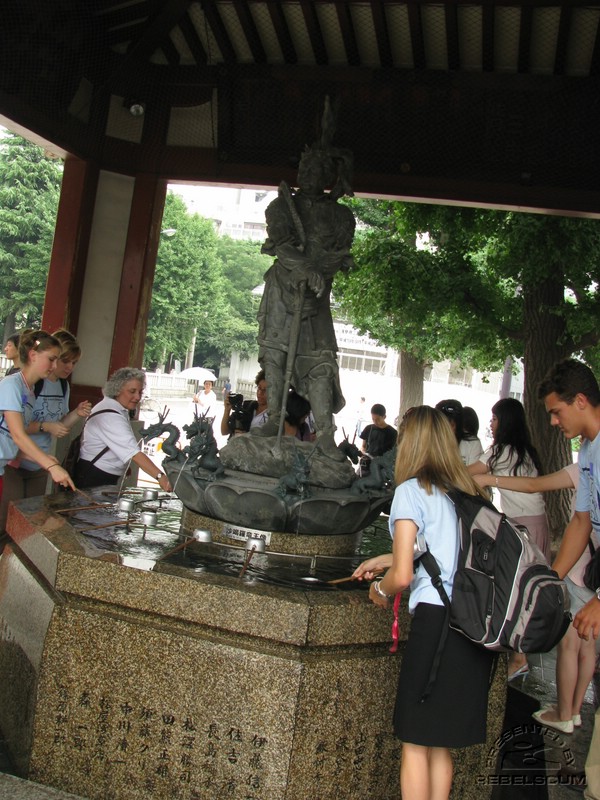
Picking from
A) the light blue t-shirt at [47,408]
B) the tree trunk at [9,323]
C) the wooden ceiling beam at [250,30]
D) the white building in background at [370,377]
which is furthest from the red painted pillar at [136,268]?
the tree trunk at [9,323]

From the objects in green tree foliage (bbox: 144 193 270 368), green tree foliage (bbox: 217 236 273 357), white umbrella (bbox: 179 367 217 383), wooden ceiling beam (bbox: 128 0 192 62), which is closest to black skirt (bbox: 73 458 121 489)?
wooden ceiling beam (bbox: 128 0 192 62)

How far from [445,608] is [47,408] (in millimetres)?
3244

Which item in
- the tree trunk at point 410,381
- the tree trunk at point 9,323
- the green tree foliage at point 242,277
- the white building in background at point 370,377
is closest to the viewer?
the tree trunk at point 410,381

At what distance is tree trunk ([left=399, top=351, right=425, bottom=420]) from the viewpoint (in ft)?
58.5

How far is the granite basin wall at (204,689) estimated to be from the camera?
3020mm

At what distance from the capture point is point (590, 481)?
339 centimetres

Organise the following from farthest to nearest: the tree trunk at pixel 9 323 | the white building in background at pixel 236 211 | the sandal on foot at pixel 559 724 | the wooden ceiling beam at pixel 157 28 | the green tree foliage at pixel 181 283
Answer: the white building in background at pixel 236 211 < the green tree foliage at pixel 181 283 < the tree trunk at pixel 9 323 < the wooden ceiling beam at pixel 157 28 < the sandal on foot at pixel 559 724

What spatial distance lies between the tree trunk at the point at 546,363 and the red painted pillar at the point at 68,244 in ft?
16.4

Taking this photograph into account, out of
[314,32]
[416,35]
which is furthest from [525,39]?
[314,32]

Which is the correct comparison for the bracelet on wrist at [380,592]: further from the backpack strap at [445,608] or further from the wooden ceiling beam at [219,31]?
the wooden ceiling beam at [219,31]

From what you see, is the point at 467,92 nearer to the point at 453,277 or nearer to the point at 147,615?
the point at 453,277

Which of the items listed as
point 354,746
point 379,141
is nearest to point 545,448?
point 379,141

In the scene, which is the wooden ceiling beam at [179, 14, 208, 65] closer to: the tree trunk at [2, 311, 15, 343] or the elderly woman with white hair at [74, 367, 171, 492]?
the elderly woman with white hair at [74, 367, 171, 492]

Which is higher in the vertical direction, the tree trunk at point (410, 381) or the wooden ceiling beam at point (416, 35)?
the wooden ceiling beam at point (416, 35)
